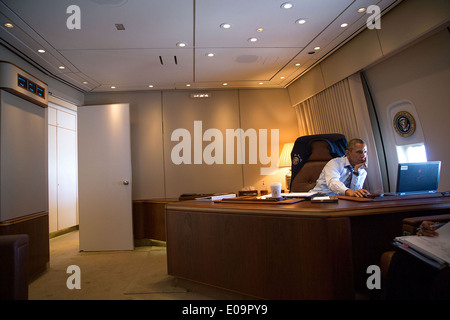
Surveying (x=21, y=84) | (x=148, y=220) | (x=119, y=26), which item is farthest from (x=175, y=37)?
(x=148, y=220)

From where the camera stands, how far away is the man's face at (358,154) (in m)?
2.76

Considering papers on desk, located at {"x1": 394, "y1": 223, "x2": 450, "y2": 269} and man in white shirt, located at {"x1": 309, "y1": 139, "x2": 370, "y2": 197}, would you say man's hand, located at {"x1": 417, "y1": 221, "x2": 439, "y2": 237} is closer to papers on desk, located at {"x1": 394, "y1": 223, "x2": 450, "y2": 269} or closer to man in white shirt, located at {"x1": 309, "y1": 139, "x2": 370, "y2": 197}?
papers on desk, located at {"x1": 394, "y1": 223, "x2": 450, "y2": 269}

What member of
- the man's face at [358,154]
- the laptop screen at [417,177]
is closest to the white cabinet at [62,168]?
the man's face at [358,154]

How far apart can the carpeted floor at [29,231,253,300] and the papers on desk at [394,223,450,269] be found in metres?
1.22

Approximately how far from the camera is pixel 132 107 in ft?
17.7

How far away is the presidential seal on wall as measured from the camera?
3.43 meters

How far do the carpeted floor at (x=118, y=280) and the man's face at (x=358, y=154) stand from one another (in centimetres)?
172

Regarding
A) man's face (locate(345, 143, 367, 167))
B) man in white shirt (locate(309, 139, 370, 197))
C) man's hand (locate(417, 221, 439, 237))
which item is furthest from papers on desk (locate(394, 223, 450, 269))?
man's face (locate(345, 143, 367, 167))

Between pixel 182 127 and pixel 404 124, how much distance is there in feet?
11.8

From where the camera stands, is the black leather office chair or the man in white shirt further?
the black leather office chair

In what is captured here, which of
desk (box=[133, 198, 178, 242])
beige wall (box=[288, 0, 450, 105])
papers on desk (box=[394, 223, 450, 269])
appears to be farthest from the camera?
desk (box=[133, 198, 178, 242])

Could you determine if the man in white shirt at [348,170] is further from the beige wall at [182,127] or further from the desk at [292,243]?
the beige wall at [182,127]
